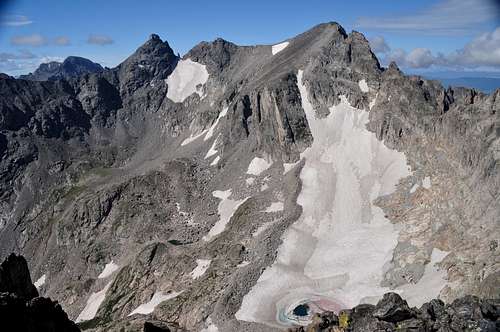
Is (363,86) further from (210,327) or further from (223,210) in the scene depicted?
(210,327)

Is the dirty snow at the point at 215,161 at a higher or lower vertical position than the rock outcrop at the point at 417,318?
higher

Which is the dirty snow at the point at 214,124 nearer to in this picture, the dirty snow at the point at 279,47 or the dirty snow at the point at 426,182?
the dirty snow at the point at 279,47

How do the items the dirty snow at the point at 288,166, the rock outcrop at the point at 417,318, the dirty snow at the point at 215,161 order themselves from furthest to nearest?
the dirty snow at the point at 215,161, the dirty snow at the point at 288,166, the rock outcrop at the point at 417,318

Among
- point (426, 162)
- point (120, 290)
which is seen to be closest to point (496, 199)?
point (426, 162)

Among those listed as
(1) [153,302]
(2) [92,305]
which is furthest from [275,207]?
(2) [92,305]

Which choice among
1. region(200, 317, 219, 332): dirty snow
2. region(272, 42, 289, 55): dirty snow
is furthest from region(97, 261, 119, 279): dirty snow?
region(272, 42, 289, 55): dirty snow

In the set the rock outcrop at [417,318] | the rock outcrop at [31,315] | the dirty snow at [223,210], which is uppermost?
the rock outcrop at [31,315]

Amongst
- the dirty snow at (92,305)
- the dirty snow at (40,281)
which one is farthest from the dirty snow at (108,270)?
the dirty snow at (40,281)
